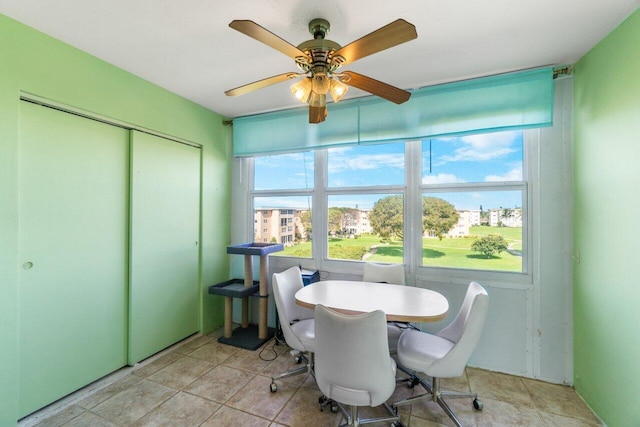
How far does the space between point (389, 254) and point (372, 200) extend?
0.60m

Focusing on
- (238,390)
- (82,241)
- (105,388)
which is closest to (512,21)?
(238,390)

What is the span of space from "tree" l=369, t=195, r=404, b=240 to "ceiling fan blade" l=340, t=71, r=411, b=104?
4.22 ft

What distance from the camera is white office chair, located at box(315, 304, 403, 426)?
138 cm

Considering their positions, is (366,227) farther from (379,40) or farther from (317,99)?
(379,40)

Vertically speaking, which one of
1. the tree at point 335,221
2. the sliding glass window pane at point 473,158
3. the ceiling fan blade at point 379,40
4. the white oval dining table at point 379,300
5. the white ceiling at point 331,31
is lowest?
the white oval dining table at point 379,300

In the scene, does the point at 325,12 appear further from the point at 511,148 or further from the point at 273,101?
the point at 511,148

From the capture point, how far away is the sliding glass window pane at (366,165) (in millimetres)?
2818

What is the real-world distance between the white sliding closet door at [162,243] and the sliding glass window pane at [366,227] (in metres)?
1.57

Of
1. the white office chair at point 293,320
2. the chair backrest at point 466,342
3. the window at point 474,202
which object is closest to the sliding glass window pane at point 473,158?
the window at point 474,202

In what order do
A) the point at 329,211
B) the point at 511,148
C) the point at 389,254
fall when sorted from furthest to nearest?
the point at 329,211, the point at 389,254, the point at 511,148

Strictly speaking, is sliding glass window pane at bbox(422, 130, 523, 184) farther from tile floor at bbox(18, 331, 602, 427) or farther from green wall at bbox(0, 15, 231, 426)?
green wall at bbox(0, 15, 231, 426)

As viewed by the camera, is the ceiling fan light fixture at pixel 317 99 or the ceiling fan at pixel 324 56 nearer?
the ceiling fan at pixel 324 56

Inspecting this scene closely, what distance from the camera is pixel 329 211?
3.12m

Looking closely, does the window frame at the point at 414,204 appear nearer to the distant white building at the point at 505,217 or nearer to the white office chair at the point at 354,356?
the distant white building at the point at 505,217
